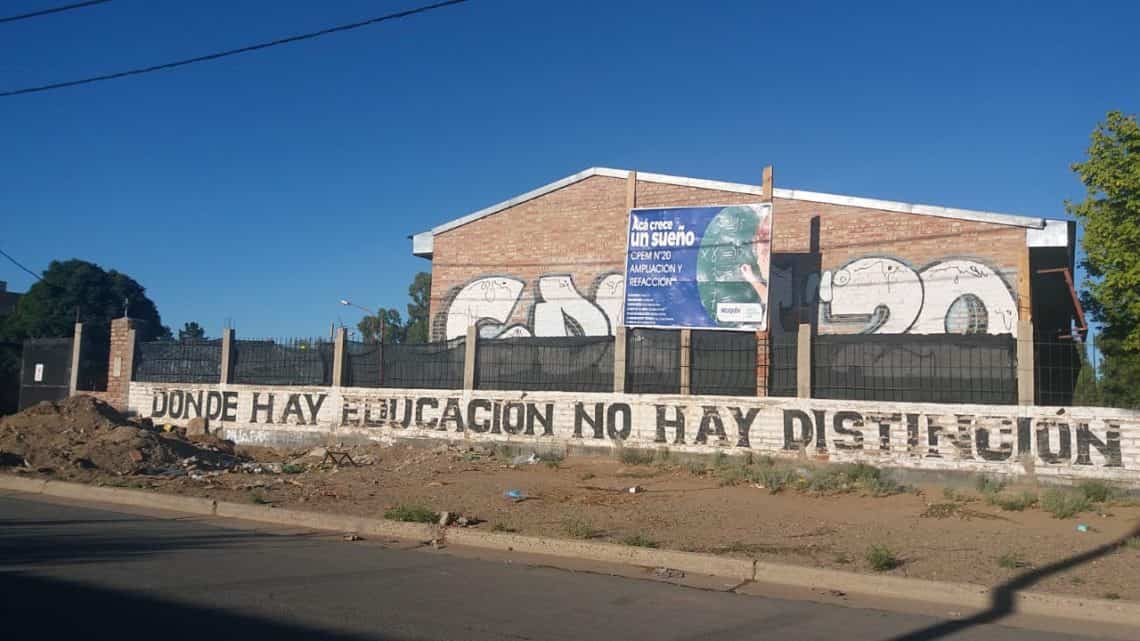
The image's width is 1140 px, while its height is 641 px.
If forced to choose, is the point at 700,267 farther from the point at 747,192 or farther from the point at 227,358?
the point at 227,358

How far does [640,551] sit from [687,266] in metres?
12.1

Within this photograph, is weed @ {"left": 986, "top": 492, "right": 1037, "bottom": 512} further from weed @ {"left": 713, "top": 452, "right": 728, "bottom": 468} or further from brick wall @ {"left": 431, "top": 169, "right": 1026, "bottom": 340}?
brick wall @ {"left": 431, "top": 169, "right": 1026, "bottom": 340}

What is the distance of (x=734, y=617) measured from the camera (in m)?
7.14

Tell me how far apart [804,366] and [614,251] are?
9.27 metres

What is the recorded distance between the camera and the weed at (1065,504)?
12289 mm

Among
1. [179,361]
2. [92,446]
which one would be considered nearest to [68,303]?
[179,361]

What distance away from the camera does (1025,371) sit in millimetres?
14273

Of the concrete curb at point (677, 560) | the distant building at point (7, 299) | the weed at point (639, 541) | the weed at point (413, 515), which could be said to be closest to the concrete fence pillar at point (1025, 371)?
the concrete curb at point (677, 560)

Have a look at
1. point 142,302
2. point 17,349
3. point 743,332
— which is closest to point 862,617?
point 743,332

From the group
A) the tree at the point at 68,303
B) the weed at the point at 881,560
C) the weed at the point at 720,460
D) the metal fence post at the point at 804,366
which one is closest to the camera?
the weed at the point at 881,560

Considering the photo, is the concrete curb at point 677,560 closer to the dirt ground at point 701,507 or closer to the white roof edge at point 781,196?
the dirt ground at point 701,507

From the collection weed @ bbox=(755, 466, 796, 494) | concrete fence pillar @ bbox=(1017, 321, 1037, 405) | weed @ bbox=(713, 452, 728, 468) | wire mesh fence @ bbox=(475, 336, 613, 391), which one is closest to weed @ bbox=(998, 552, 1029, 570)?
weed @ bbox=(755, 466, 796, 494)

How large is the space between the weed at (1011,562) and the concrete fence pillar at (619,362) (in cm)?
912

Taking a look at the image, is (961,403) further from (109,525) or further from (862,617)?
(109,525)
